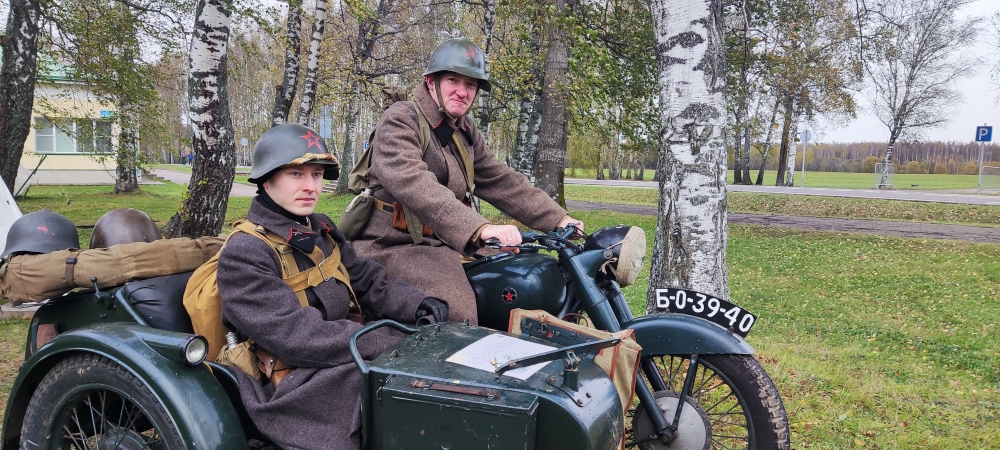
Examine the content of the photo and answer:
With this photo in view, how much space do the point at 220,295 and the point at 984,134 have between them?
71.1ft

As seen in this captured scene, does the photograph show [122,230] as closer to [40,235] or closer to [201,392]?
[40,235]

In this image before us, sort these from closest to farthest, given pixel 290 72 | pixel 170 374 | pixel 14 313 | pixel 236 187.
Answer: pixel 170 374 → pixel 14 313 → pixel 290 72 → pixel 236 187

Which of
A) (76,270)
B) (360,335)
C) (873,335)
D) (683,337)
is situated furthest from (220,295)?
(873,335)

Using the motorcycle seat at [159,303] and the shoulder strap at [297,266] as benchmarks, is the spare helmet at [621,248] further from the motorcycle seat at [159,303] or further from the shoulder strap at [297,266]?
the motorcycle seat at [159,303]

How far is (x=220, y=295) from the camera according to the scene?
2412mm

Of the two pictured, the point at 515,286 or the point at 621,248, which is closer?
the point at 621,248

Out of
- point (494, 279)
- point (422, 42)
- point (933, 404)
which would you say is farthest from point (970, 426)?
point (422, 42)

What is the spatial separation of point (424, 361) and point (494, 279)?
2.71 feet

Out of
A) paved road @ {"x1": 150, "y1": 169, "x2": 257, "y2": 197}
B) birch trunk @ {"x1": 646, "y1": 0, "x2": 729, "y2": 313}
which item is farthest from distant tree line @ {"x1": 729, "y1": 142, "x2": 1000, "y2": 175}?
birch trunk @ {"x1": 646, "y1": 0, "x2": 729, "y2": 313}

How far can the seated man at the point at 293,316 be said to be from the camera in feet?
7.52

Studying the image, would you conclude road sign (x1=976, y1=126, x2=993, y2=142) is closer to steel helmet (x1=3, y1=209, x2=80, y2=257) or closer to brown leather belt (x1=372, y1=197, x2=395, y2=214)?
brown leather belt (x1=372, y1=197, x2=395, y2=214)

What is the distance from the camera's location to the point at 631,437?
270 cm

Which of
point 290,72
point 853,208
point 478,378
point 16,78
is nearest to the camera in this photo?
point 478,378

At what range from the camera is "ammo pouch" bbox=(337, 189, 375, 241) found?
3143mm
